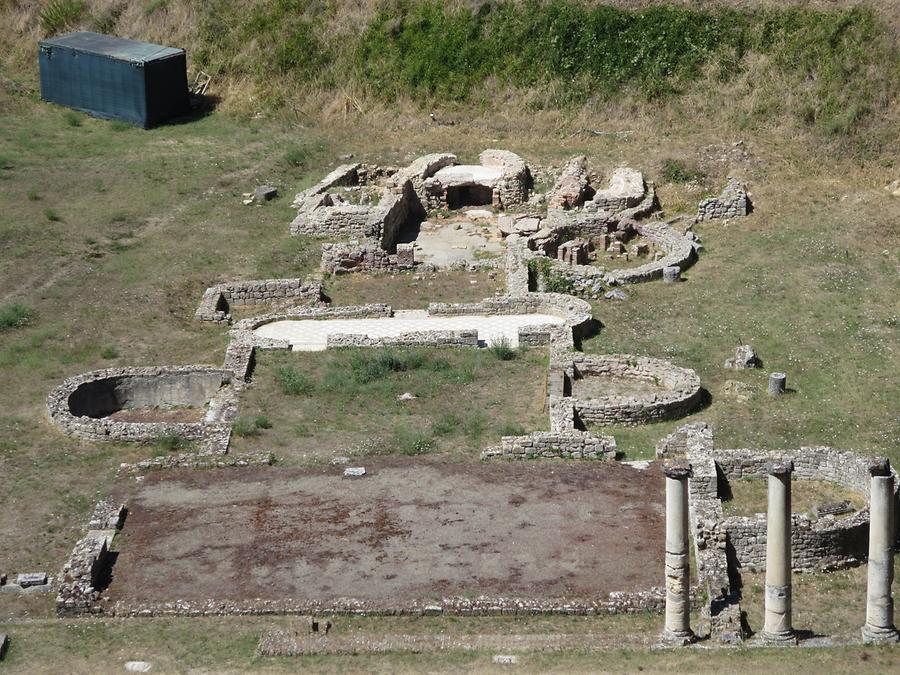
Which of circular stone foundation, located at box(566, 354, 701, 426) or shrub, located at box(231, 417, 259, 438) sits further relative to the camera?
circular stone foundation, located at box(566, 354, 701, 426)

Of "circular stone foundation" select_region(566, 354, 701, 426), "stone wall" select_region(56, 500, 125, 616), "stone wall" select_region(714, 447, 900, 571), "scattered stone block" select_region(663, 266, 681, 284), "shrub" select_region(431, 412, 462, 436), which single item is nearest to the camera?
"stone wall" select_region(56, 500, 125, 616)

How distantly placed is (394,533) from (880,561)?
281 inches

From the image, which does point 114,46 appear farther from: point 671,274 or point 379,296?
point 671,274

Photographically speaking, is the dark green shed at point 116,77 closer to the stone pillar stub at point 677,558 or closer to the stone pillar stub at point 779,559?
the stone pillar stub at point 677,558

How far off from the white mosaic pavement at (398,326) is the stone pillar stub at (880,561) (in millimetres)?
11463

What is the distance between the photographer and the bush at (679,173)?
3949 centimetres

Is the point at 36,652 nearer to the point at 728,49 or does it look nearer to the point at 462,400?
the point at 462,400

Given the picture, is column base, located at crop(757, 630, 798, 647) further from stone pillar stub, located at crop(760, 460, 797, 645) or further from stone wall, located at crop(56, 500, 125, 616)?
stone wall, located at crop(56, 500, 125, 616)

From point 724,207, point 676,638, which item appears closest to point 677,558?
point 676,638

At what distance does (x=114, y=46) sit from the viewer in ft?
150

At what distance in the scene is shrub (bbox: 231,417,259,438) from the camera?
27.2 metres

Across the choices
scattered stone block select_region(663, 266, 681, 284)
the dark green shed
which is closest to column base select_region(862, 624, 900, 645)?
scattered stone block select_region(663, 266, 681, 284)

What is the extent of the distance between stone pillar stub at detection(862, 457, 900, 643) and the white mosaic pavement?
11.5m

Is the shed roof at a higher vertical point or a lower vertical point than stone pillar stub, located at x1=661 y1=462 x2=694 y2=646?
higher
